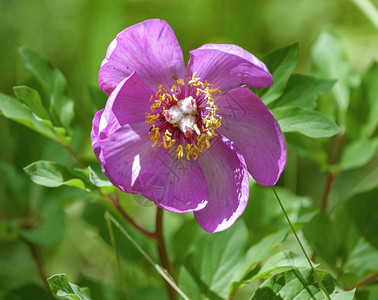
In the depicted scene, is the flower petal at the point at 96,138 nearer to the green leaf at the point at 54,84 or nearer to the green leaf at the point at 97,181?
the green leaf at the point at 97,181

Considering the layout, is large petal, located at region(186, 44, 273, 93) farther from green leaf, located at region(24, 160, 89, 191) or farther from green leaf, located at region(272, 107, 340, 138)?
green leaf, located at region(24, 160, 89, 191)

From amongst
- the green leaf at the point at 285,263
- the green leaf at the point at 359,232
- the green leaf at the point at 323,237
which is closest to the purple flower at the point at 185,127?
the green leaf at the point at 285,263

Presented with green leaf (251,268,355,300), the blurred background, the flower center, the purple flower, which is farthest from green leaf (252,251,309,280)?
the blurred background

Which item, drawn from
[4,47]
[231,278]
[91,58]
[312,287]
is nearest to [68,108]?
[231,278]

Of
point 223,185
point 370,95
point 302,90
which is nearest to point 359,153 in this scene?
point 370,95

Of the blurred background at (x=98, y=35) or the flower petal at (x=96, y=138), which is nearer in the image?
→ the flower petal at (x=96, y=138)

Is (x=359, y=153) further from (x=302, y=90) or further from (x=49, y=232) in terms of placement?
(x=49, y=232)

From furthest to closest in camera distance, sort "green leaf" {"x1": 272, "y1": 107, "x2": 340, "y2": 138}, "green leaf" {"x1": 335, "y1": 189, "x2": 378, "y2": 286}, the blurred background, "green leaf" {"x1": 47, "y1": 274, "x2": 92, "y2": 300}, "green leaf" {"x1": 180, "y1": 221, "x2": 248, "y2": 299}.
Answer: the blurred background < "green leaf" {"x1": 335, "y1": 189, "x2": 378, "y2": 286} < "green leaf" {"x1": 180, "y1": 221, "x2": 248, "y2": 299} < "green leaf" {"x1": 272, "y1": 107, "x2": 340, "y2": 138} < "green leaf" {"x1": 47, "y1": 274, "x2": 92, "y2": 300}
